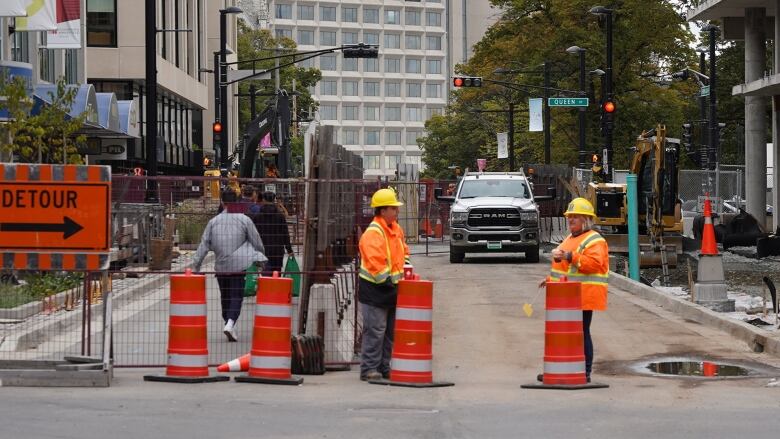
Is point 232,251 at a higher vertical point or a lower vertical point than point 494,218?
lower

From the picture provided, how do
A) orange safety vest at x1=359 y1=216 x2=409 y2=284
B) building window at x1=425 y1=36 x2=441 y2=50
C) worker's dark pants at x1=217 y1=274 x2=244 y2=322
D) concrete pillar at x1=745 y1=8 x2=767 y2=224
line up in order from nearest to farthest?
1. orange safety vest at x1=359 y1=216 x2=409 y2=284
2. worker's dark pants at x1=217 y1=274 x2=244 y2=322
3. concrete pillar at x1=745 y1=8 x2=767 y2=224
4. building window at x1=425 y1=36 x2=441 y2=50

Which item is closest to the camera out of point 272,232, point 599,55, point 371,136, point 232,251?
point 232,251

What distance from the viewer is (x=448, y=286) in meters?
26.3

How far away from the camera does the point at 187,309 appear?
13.0 meters

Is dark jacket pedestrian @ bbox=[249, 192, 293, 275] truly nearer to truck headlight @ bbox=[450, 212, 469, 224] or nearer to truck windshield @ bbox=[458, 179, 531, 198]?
truck headlight @ bbox=[450, 212, 469, 224]

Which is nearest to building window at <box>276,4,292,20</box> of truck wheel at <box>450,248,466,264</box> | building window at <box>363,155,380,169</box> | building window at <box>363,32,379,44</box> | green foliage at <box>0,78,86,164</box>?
building window at <box>363,32,379,44</box>

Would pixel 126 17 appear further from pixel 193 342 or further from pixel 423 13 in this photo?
pixel 423 13

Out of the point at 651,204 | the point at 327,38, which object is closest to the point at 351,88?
the point at 327,38

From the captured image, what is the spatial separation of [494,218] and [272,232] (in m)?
17.6

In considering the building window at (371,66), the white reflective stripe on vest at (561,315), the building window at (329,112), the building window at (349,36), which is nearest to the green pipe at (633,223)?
the white reflective stripe on vest at (561,315)

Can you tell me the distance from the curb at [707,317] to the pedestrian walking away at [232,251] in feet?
18.5

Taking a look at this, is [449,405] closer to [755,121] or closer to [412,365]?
[412,365]

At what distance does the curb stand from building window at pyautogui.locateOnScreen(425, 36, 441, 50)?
154m

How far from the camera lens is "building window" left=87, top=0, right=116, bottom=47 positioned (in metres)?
60.6
